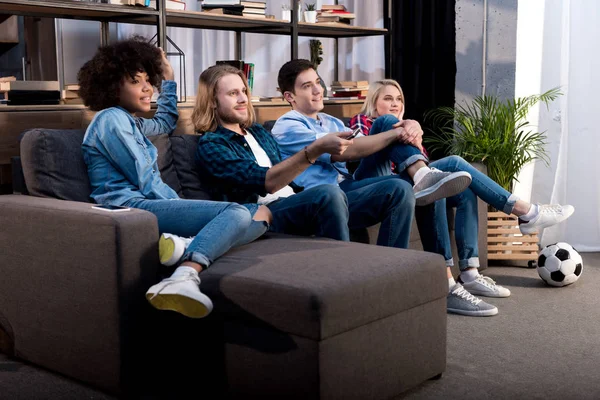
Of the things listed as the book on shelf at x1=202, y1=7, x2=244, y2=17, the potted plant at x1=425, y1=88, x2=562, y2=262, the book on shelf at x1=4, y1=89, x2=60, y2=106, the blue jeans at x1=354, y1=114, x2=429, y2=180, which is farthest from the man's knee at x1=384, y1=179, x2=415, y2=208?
the book on shelf at x1=202, y1=7, x2=244, y2=17

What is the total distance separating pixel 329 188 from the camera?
2604mm

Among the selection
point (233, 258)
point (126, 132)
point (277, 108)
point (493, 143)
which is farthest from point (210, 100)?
point (493, 143)

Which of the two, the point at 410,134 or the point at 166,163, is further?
the point at 410,134

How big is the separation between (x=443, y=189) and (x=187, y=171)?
973 mm

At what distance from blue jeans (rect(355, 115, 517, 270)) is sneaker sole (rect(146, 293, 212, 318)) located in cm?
136

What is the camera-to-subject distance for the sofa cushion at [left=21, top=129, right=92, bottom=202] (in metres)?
2.52

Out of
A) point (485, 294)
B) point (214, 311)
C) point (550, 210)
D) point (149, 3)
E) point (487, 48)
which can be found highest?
point (149, 3)

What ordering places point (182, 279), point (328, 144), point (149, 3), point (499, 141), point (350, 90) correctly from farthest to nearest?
1. point (350, 90)
2. point (499, 141)
3. point (149, 3)
4. point (328, 144)
5. point (182, 279)

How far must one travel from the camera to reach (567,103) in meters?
4.45

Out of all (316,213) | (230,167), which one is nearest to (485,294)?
(316,213)

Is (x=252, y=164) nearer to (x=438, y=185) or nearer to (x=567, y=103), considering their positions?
(x=438, y=185)

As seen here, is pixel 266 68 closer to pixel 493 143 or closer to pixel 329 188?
pixel 493 143

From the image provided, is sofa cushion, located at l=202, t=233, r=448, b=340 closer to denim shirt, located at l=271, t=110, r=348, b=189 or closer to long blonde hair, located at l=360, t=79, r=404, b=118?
denim shirt, located at l=271, t=110, r=348, b=189

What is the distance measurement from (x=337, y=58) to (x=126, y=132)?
2.97 metres
